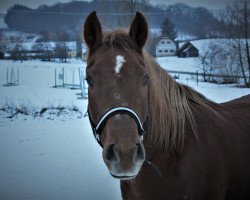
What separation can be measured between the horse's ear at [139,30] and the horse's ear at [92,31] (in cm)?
27

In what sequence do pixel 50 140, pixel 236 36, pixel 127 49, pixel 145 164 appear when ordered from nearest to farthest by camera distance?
pixel 127 49 → pixel 145 164 → pixel 50 140 → pixel 236 36

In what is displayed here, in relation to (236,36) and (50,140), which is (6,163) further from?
(236,36)

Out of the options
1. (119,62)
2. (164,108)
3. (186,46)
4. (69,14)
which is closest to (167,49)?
(186,46)

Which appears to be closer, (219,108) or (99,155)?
(219,108)

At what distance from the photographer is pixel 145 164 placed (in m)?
2.15

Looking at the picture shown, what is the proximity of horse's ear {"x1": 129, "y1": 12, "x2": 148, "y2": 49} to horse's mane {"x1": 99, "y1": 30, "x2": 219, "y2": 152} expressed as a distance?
0.17 ft


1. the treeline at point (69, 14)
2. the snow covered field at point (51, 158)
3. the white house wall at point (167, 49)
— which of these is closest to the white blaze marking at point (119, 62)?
the snow covered field at point (51, 158)

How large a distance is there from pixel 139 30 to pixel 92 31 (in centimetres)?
40

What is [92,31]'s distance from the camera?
210 cm

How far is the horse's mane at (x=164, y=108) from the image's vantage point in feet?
7.17

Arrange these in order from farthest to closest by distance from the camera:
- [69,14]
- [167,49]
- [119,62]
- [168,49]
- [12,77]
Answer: [168,49] < [167,49] < [12,77] < [69,14] < [119,62]

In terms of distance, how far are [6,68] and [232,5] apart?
56.7 feet

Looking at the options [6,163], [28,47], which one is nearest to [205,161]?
[6,163]

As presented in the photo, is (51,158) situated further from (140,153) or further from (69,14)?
(69,14)
